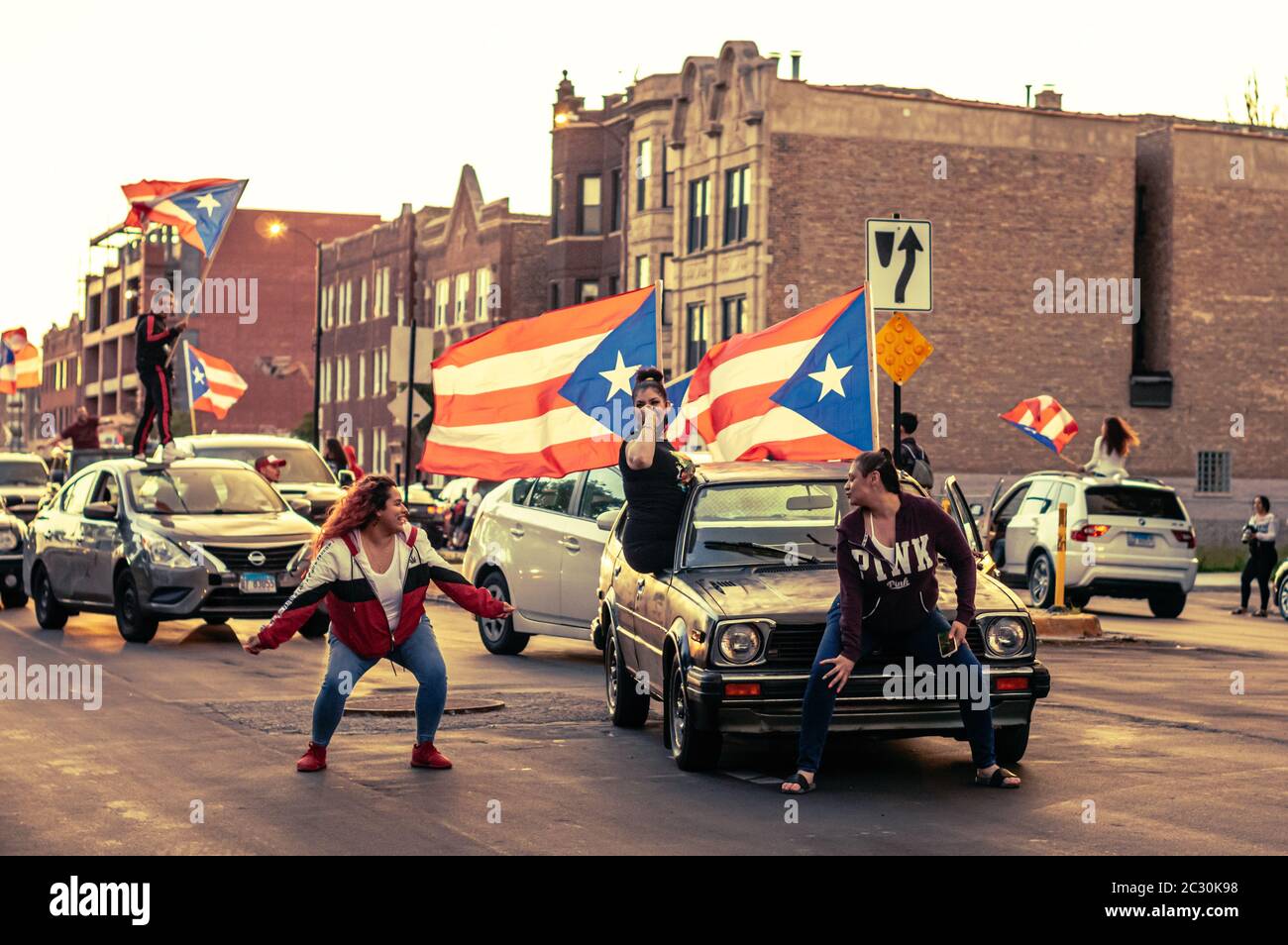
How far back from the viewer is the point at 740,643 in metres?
10.5

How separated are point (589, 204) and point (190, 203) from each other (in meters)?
38.9

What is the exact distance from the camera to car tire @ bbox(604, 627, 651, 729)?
1280 centimetres

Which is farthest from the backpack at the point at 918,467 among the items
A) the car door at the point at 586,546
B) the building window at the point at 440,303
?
the building window at the point at 440,303

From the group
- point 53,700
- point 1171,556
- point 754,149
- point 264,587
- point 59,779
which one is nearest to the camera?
point 59,779

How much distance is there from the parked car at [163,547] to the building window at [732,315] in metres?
33.2

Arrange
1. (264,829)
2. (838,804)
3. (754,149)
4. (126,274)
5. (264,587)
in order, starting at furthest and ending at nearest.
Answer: (126,274)
(754,149)
(264,587)
(838,804)
(264,829)

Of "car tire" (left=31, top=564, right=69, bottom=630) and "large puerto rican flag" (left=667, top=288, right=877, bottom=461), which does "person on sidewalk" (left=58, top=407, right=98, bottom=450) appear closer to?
"car tire" (left=31, top=564, right=69, bottom=630)

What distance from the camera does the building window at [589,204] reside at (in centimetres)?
6631

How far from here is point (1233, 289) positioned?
58156mm

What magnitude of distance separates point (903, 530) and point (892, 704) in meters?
0.93

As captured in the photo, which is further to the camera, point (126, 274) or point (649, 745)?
point (126, 274)

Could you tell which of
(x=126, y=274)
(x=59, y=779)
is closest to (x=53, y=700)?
(x=59, y=779)

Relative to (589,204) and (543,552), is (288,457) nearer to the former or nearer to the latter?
(543,552)

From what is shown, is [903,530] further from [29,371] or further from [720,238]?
[720,238]
